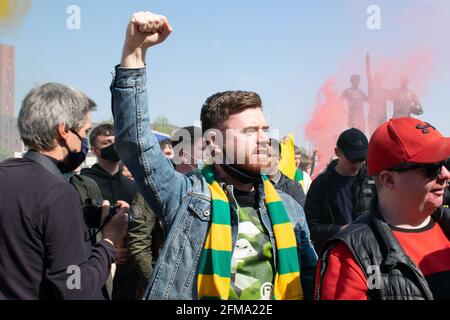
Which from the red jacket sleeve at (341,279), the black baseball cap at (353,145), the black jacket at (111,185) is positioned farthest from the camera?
the black jacket at (111,185)

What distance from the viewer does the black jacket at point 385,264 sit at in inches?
71.6

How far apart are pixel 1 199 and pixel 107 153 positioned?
8.76 ft

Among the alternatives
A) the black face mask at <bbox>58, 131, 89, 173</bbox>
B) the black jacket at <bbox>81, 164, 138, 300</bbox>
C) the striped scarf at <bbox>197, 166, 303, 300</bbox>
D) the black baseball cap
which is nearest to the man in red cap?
the striped scarf at <bbox>197, 166, 303, 300</bbox>

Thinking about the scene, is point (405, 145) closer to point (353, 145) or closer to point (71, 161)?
point (71, 161)

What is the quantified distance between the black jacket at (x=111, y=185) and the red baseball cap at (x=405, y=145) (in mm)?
2934

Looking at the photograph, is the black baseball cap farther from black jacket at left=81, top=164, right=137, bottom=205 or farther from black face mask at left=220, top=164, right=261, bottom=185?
black face mask at left=220, top=164, right=261, bottom=185

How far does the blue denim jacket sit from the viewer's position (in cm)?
201

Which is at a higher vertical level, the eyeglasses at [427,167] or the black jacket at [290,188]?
the eyeglasses at [427,167]

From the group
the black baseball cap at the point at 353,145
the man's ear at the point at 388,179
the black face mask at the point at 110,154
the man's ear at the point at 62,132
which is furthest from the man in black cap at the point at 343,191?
the man's ear at the point at 62,132

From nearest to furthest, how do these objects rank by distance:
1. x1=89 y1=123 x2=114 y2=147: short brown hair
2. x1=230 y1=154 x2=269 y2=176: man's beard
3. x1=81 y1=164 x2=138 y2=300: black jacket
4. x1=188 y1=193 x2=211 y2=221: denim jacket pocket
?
x1=188 y1=193 x2=211 y2=221: denim jacket pocket, x1=230 y1=154 x2=269 y2=176: man's beard, x1=81 y1=164 x2=138 y2=300: black jacket, x1=89 y1=123 x2=114 y2=147: short brown hair

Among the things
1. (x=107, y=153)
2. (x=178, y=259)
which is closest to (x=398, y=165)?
(x=178, y=259)

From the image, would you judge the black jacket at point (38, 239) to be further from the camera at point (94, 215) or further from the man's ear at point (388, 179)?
the man's ear at point (388, 179)

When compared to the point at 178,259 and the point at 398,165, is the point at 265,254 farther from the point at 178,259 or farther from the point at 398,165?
the point at 398,165

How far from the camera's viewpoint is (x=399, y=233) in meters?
2.02
